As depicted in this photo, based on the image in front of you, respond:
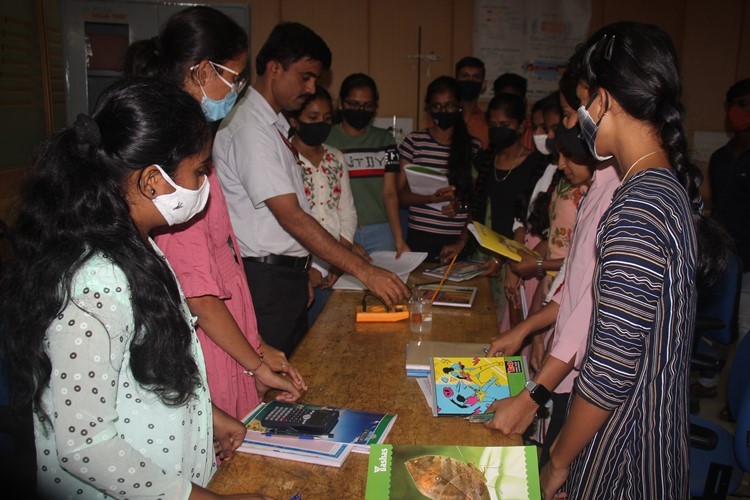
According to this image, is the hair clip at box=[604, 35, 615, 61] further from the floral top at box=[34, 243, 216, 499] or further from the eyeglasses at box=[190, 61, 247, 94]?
the eyeglasses at box=[190, 61, 247, 94]

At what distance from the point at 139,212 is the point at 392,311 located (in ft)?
4.13

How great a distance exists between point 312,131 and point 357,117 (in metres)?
0.78

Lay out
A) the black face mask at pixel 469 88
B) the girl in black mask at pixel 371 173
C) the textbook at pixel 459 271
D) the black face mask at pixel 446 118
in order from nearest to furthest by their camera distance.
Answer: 1. the textbook at pixel 459 271
2. the black face mask at pixel 446 118
3. the girl in black mask at pixel 371 173
4. the black face mask at pixel 469 88

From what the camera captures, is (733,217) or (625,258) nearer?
(625,258)

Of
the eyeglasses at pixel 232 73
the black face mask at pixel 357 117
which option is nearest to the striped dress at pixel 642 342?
the eyeglasses at pixel 232 73

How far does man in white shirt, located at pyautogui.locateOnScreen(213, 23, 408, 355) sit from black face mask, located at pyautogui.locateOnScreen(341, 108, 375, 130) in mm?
1227

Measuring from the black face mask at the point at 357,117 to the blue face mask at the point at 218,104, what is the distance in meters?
1.87

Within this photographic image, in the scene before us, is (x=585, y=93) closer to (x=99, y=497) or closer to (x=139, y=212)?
(x=139, y=212)

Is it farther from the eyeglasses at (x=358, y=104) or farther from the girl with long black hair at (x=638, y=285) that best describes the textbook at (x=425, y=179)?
the girl with long black hair at (x=638, y=285)

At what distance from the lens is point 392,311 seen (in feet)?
7.49

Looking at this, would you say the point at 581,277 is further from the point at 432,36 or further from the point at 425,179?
the point at 432,36

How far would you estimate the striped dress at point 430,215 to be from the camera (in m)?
3.73

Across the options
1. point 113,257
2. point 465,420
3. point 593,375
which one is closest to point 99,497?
point 113,257

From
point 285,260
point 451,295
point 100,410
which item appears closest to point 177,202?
point 100,410
